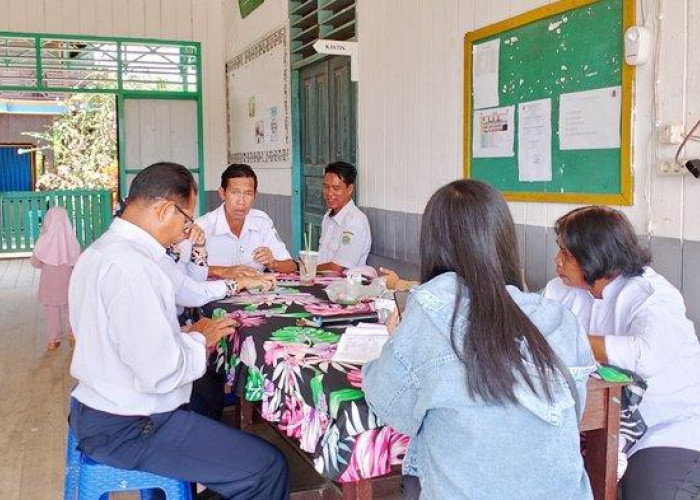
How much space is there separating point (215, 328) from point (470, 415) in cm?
102

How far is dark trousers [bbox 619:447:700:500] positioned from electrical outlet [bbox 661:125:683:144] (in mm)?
1031

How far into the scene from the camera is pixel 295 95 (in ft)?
18.9

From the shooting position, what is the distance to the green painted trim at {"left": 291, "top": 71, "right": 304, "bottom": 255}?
5.75 metres

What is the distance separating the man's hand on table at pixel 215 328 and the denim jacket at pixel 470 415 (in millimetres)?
803

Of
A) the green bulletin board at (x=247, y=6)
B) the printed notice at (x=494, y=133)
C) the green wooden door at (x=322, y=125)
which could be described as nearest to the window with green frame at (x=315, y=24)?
the green wooden door at (x=322, y=125)

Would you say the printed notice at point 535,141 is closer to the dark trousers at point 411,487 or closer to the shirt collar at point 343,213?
the shirt collar at point 343,213

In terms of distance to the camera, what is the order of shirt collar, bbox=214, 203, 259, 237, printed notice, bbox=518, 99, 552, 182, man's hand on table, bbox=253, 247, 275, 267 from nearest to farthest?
1. printed notice, bbox=518, 99, 552, 182
2. man's hand on table, bbox=253, 247, 275, 267
3. shirt collar, bbox=214, 203, 259, 237

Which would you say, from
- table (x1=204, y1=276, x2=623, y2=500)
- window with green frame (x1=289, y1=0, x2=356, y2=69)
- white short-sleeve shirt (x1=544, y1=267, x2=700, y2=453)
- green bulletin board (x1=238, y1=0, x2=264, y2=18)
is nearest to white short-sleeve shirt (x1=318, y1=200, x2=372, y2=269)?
window with green frame (x1=289, y1=0, x2=356, y2=69)

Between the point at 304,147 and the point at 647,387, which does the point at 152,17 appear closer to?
the point at 304,147

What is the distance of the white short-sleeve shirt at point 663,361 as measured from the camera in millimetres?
1701

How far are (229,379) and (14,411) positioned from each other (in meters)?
2.10

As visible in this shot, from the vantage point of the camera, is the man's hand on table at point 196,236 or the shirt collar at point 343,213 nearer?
the man's hand on table at point 196,236

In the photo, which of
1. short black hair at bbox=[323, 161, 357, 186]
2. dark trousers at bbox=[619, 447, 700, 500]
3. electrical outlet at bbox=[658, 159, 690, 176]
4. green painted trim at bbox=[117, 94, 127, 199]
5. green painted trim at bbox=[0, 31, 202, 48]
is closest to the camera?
dark trousers at bbox=[619, 447, 700, 500]

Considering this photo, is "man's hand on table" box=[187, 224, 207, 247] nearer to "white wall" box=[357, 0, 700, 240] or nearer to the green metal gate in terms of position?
"white wall" box=[357, 0, 700, 240]
